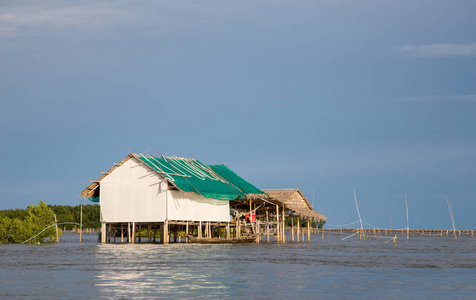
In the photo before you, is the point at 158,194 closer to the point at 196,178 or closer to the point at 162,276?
the point at 196,178

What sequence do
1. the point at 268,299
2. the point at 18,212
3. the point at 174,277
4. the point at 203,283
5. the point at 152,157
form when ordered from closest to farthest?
the point at 268,299
the point at 203,283
the point at 174,277
the point at 152,157
the point at 18,212

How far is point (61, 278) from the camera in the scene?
78.6 feet

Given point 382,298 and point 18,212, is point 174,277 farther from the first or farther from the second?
point 18,212

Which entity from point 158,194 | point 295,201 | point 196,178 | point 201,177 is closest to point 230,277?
point 158,194

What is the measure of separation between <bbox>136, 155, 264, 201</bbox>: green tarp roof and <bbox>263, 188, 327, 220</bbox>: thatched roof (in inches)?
97.2

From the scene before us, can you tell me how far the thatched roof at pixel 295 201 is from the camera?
55.8 meters

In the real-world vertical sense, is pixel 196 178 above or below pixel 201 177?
below

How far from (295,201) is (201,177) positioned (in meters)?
10.7

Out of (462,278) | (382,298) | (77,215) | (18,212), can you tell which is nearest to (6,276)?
(382,298)

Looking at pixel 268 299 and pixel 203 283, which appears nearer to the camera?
pixel 268 299

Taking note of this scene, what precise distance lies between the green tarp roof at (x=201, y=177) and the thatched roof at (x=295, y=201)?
2470 mm

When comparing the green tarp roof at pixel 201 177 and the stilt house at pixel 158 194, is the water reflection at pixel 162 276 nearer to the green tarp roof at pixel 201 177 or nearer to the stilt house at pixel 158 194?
the stilt house at pixel 158 194

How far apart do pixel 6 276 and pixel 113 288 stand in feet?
19.9

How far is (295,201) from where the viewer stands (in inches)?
2274
